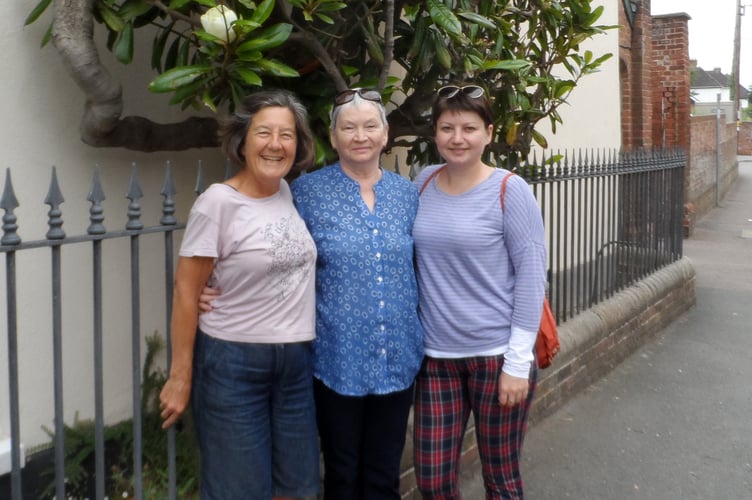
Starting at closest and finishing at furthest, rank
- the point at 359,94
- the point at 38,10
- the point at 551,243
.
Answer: the point at 359,94 → the point at 38,10 → the point at 551,243

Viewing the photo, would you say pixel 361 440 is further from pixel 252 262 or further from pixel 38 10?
pixel 38 10

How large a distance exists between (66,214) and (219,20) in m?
1.41

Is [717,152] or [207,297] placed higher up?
[717,152]

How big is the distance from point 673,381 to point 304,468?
4308 millimetres

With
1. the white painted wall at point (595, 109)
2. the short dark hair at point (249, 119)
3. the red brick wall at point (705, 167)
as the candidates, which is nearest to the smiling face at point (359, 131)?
the short dark hair at point (249, 119)

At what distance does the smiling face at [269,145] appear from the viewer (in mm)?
2582

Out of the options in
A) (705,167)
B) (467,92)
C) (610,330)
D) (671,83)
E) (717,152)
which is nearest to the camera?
(467,92)

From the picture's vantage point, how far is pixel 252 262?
2.54m

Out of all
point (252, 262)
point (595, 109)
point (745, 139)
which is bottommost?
point (252, 262)

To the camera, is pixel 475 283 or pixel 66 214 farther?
pixel 66 214

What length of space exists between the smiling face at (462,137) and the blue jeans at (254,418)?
0.88m

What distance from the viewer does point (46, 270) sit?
11.8 feet

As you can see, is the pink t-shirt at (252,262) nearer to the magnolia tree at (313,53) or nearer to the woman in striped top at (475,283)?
the woman in striped top at (475,283)

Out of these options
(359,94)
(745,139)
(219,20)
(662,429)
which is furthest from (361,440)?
(745,139)
